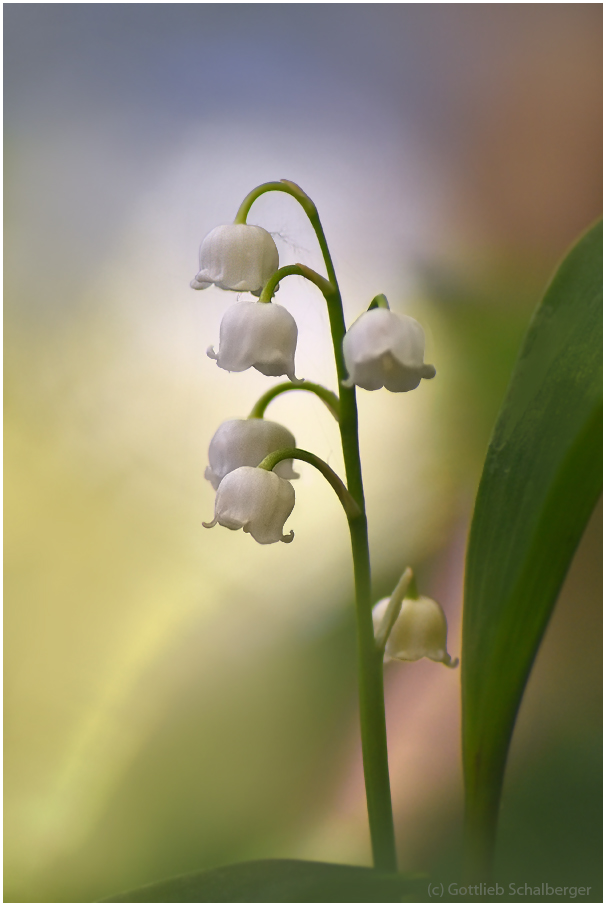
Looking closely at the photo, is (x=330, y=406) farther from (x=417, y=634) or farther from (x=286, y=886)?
(x=286, y=886)

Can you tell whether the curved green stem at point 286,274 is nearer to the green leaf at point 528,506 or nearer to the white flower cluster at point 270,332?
the white flower cluster at point 270,332

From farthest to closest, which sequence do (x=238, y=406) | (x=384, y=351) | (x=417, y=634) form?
(x=238, y=406)
(x=417, y=634)
(x=384, y=351)

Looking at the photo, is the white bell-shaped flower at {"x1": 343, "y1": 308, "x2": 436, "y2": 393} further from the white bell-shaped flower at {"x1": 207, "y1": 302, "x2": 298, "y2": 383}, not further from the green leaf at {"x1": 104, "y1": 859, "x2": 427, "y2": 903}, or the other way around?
the green leaf at {"x1": 104, "y1": 859, "x2": 427, "y2": 903}

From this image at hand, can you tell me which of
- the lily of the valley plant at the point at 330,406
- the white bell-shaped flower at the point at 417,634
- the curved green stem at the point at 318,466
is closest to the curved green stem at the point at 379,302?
the lily of the valley plant at the point at 330,406

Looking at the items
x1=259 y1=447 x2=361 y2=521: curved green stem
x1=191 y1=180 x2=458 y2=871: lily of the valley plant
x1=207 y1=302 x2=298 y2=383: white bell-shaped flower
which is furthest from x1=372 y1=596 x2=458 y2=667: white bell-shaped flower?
→ x1=207 y1=302 x2=298 y2=383: white bell-shaped flower

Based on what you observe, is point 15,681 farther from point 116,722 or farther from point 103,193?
point 103,193

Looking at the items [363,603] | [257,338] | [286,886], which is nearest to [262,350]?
[257,338]
